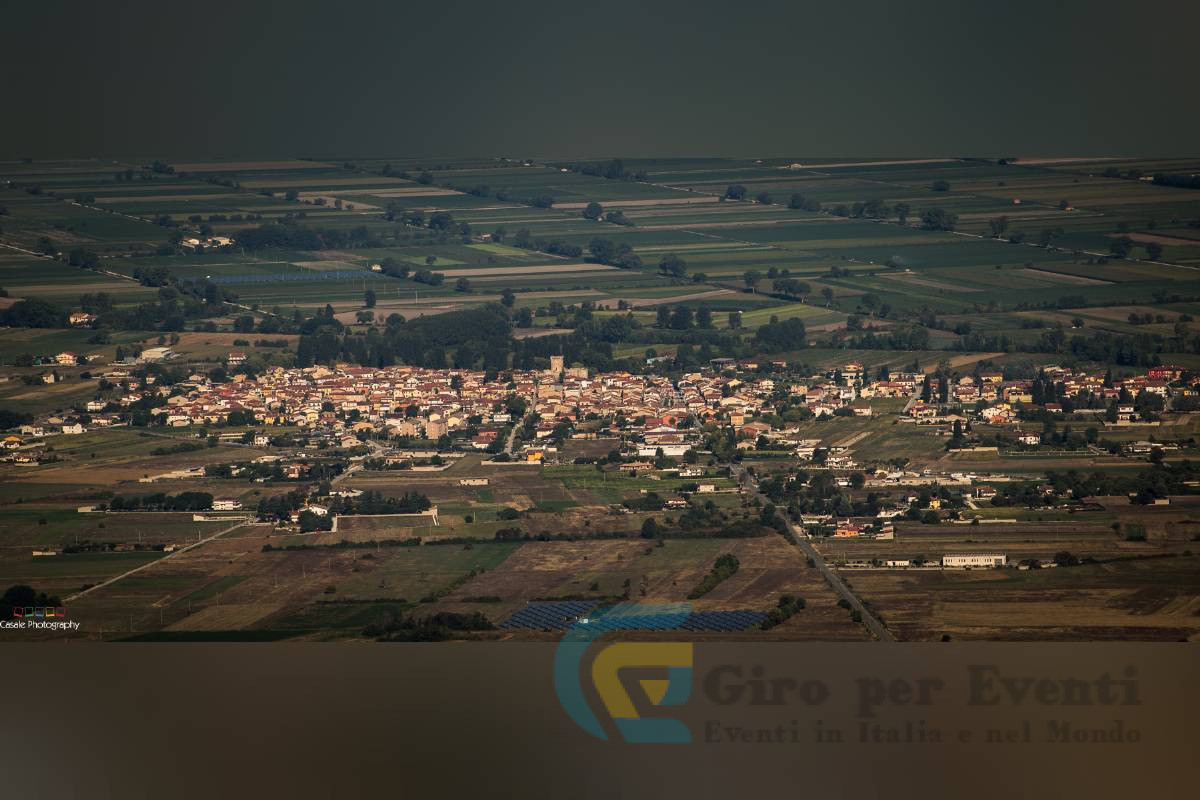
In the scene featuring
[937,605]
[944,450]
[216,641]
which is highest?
[944,450]

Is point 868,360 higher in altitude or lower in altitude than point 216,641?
higher

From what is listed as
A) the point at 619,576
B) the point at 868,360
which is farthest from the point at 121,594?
the point at 868,360

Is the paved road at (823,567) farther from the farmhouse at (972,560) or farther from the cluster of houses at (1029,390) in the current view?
the cluster of houses at (1029,390)

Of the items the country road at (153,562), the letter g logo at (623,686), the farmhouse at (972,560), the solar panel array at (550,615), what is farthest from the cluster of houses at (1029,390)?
the country road at (153,562)

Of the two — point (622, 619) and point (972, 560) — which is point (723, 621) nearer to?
point (622, 619)

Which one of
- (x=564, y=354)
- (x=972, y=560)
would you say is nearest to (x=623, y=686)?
(x=972, y=560)

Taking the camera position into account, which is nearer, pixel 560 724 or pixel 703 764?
pixel 703 764

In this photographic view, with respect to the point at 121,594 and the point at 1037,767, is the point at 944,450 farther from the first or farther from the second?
the point at 121,594
